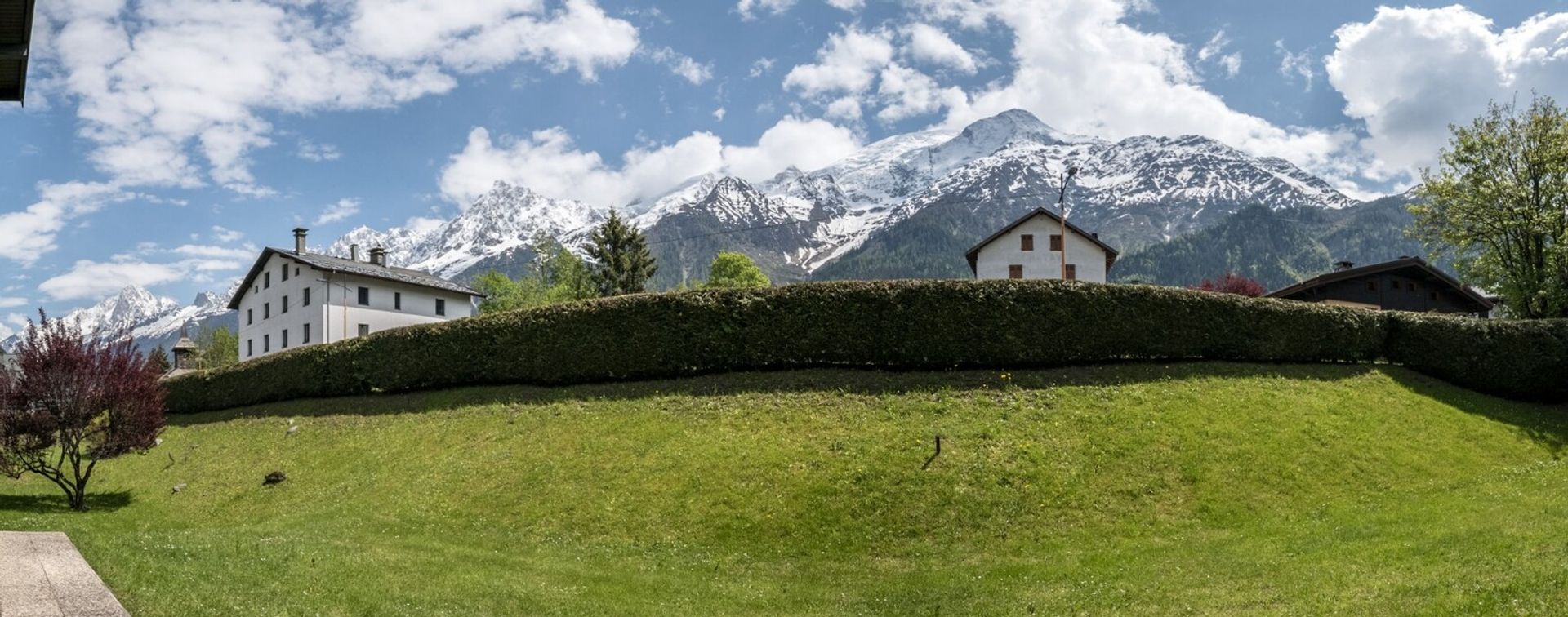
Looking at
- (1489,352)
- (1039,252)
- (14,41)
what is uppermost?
(1039,252)

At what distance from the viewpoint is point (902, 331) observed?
98.0 ft

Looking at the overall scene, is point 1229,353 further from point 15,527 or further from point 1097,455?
point 15,527

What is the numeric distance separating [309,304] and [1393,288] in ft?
275

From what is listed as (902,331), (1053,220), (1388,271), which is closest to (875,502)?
(902,331)

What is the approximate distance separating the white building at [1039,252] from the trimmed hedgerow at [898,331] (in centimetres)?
3371

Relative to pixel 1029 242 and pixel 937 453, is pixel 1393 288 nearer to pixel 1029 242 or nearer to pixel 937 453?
pixel 1029 242

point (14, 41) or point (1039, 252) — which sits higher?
point (1039, 252)

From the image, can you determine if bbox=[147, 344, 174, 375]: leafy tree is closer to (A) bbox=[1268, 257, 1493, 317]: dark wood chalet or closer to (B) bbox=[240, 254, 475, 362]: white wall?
(B) bbox=[240, 254, 475, 362]: white wall

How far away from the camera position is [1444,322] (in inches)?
1304

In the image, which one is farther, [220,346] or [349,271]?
[220,346]

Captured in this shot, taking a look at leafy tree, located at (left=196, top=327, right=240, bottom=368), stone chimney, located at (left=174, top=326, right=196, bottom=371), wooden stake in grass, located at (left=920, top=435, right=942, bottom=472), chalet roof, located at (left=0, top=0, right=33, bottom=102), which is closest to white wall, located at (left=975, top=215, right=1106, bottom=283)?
wooden stake in grass, located at (left=920, top=435, right=942, bottom=472)

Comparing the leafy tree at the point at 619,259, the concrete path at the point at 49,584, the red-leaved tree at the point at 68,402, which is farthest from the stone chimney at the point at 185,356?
the concrete path at the point at 49,584

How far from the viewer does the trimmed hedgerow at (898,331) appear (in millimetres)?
29688

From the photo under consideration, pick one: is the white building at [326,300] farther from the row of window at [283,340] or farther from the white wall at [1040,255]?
the white wall at [1040,255]
